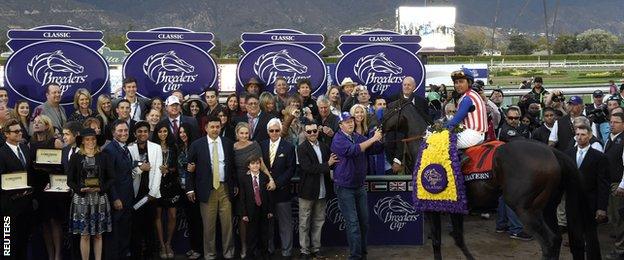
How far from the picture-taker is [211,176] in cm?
741

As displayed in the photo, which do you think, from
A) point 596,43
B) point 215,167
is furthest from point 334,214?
point 596,43

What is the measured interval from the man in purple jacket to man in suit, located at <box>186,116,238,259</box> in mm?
1361

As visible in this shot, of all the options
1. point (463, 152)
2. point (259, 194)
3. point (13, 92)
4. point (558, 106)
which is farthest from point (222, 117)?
point (558, 106)

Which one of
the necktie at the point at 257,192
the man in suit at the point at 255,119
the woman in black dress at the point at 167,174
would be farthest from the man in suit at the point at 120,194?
the man in suit at the point at 255,119

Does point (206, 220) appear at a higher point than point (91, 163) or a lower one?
lower

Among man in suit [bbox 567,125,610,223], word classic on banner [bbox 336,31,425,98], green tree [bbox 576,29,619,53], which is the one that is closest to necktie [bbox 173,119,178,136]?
word classic on banner [bbox 336,31,425,98]

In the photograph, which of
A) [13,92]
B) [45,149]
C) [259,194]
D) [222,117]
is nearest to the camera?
[45,149]

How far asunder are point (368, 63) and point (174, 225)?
514 cm

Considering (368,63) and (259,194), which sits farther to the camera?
(368,63)

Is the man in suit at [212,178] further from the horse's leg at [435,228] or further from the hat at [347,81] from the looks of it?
the hat at [347,81]

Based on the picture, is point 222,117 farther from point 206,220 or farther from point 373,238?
point 373,238

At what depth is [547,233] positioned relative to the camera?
6.23 metres

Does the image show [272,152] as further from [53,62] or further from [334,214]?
[53,62]

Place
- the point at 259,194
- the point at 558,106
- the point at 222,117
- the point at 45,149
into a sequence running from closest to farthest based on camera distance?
the point at 45,149 → the point at 259,194 → the point at 222,117 → the point at 558,106
